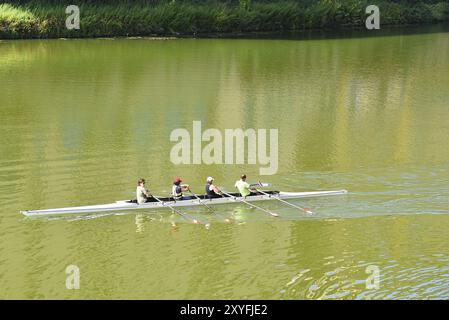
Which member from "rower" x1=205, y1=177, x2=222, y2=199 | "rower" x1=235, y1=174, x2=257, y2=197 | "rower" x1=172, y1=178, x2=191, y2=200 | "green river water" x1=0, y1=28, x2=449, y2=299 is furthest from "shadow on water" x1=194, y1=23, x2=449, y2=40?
"rower" x1=172, y1=178, x2=191, y2=200

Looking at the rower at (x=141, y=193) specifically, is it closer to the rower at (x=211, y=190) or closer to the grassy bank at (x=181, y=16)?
the rower at (x=211, y=190)

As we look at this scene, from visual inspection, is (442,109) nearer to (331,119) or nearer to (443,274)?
(331,119)

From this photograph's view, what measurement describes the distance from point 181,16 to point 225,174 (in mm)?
40605

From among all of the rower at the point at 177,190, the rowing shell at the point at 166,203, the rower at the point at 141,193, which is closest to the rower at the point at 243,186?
the rowing shell at the point at 166,203

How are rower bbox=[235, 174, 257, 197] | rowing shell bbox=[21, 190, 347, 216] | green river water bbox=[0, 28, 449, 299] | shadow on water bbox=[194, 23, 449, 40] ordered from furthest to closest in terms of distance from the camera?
1. shadow on water bbox=[194, 23, 449, 40]
2. rower bbox=[235, 174, 257, 197]
3. rowing shell bbox=[21, 190, 347, 216]
4. green river water bbox=[0, 28, 449, 299]

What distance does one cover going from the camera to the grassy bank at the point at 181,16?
6856 centimetres

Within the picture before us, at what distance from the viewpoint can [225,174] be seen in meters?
34.9

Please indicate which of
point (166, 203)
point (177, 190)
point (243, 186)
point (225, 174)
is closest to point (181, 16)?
point (225, 174)

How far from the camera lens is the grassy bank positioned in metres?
68.6

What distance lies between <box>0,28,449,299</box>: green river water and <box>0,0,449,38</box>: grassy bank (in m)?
7.81

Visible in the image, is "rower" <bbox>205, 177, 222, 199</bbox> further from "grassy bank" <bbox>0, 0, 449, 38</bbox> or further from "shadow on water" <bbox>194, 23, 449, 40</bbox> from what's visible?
"shadow on water" <bbox>194, 23, 449, 40</bbox>

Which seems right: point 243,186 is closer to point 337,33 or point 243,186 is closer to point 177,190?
point 177,190

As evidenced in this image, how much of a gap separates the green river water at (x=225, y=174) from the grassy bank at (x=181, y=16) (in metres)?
7.81

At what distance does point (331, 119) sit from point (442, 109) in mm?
6919
